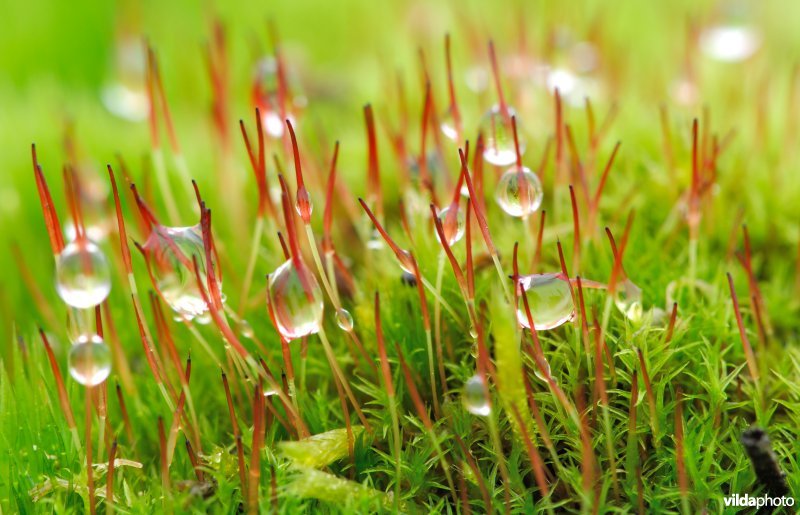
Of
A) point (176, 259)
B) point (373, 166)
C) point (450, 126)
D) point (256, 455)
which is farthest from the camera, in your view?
point (450, 126)

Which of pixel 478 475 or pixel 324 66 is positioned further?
pixel 324 66

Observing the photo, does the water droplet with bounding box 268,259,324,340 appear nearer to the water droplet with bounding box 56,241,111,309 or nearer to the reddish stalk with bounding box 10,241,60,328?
the water droplet with bounding box 56,241,111,309

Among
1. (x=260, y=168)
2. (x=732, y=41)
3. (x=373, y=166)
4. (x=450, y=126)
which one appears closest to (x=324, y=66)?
(x=732, y=41)

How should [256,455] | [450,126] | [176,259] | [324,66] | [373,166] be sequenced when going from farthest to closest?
[324,66] → [450,126] → [373,166] → [176,259] → [256,455]

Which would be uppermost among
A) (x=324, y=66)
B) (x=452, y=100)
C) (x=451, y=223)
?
(x=324, y=66)

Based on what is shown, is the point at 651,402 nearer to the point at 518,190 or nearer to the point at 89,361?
the point at 518,190

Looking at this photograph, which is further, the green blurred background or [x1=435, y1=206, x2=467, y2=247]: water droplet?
the green blurred background

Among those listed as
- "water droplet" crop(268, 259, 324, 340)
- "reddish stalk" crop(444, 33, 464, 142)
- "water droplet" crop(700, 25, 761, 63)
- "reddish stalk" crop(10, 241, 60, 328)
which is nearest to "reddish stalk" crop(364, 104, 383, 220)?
"reddish stalk" crop(444, 33, 464, 142)

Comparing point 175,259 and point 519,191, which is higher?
point 519,191
